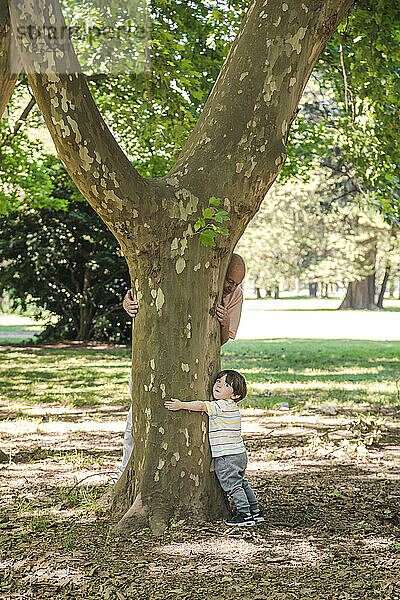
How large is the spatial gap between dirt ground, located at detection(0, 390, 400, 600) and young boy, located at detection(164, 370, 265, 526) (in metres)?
0.20

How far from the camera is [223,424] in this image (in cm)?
435

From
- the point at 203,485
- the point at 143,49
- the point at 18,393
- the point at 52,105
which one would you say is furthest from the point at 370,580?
the point at 18,393

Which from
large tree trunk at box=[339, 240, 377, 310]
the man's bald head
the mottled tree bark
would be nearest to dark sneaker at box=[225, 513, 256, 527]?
the man's bald head

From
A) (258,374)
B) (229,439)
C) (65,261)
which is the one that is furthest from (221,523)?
(65,261)

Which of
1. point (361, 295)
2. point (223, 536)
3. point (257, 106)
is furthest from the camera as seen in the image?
point (361, 295)

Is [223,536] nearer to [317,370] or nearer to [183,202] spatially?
[183,202]

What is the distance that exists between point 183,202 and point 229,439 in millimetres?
1567

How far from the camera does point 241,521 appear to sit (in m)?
4.20

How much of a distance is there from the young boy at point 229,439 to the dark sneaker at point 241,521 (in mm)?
27

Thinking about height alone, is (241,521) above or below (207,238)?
below

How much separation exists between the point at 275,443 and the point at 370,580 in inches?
131

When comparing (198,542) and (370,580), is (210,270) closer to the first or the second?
(198,542)

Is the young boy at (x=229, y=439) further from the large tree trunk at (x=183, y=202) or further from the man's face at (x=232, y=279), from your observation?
the man's face at (x=232, y=279)

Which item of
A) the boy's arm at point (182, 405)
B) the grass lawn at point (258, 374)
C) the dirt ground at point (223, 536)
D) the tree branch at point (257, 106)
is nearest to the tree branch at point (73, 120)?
the tree branch at point (257, 106)
